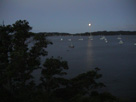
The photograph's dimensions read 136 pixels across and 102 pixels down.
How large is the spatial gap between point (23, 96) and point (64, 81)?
9.01 feet

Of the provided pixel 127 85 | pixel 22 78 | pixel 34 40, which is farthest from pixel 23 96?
pixel 127 85

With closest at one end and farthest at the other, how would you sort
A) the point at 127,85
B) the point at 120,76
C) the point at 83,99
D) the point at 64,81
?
the point at 83,99
the point at 64,81
the point at 127,85
the point at 120,76

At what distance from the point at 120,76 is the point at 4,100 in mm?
21606

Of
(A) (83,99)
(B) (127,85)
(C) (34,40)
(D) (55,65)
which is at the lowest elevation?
(B) (127,85)

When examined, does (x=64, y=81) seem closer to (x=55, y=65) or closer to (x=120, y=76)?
(x=55, y=65)

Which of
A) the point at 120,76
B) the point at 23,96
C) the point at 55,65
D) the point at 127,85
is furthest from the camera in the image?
the point at 120,76

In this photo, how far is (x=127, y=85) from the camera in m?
21.4

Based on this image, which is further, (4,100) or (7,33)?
(7,33)

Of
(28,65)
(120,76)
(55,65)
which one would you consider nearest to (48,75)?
(55,65)

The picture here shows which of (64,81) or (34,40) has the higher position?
(34,40)

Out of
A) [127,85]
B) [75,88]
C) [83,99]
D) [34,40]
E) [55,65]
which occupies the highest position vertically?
[34,40]

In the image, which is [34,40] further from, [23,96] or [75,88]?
[75,88]

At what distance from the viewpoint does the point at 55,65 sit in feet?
29.5

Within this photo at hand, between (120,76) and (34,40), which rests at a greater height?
(34,40)
